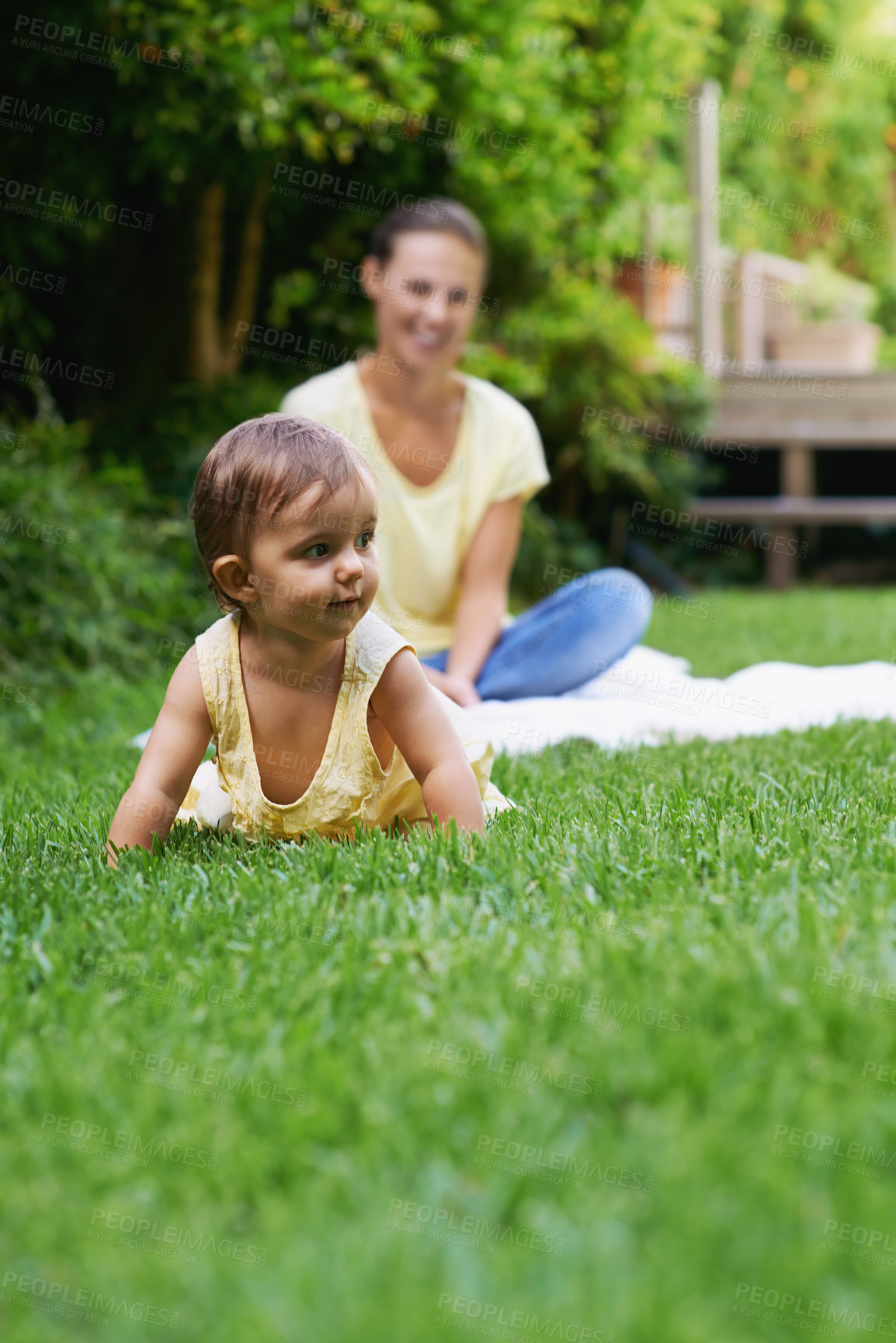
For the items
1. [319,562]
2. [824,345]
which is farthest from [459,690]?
[824,345]

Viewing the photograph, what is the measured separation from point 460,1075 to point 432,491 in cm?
299

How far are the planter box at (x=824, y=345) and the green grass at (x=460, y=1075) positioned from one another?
38.5 feet

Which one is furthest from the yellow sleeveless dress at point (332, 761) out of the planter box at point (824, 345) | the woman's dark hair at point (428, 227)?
the planter box at point (824, 345)

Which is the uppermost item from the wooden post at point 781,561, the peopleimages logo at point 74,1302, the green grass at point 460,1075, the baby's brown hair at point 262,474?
the baby's brown hair at point 262,474

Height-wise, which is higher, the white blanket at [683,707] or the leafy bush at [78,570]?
the leafy bush at [78,570]

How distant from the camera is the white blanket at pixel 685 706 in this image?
11.9 feet

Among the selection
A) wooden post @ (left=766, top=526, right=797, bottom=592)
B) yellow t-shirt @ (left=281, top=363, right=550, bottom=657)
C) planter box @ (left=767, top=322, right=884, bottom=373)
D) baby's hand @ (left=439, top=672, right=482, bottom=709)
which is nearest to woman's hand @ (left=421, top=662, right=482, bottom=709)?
baby's hand @ (left=439, top=672, right=482, bottom=709)

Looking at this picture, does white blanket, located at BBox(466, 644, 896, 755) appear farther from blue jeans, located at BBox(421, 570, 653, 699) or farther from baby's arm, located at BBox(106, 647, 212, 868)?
baby's arm, located at BBox(106, 647, 212, 868)

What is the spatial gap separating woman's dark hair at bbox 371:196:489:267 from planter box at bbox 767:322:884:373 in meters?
9.41

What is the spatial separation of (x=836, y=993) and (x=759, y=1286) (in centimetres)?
47

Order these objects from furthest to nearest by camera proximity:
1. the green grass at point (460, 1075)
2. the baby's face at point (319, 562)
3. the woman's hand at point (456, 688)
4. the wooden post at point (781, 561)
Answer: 1. the wooden post at point (781, 561)
2. the woman's hand at point (456, 688)
3. the baby's face at point (319, 562)
4. the green grass at point (460, 1075)

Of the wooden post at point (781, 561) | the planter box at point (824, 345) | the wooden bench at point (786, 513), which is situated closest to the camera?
the wooden bench at point (786, 513)

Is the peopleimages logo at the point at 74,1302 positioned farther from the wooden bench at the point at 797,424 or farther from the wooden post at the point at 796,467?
the wooden post at the point at 796,467

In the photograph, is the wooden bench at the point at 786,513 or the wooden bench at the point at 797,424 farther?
the wooden bench at the point at 797,424
